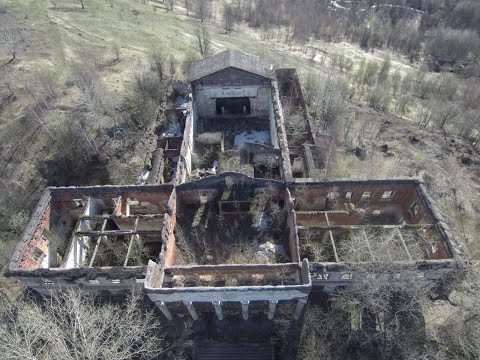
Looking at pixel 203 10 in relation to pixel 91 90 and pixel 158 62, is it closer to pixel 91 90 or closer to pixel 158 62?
pixel 158 62

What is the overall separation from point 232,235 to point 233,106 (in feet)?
61.9

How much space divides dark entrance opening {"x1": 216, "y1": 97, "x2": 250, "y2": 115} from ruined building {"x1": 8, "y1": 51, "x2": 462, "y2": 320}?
717cm

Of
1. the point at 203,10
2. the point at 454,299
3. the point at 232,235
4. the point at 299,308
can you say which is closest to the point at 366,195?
the point at 454,299

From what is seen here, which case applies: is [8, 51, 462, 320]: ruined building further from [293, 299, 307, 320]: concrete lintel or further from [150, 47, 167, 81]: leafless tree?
[150, 47, 167, 81]: leafless tree

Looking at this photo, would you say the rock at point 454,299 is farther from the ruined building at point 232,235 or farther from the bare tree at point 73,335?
the bare tree at point 73,335

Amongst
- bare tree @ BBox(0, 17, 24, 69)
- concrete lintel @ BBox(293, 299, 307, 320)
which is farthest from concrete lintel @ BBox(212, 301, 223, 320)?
bare tree @ BBox(0, 17, 24, 69)

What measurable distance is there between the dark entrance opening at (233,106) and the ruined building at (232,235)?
7.17 m

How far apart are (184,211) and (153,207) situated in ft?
8.91

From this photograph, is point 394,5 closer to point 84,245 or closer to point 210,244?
point 210,244

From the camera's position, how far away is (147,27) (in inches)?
2453

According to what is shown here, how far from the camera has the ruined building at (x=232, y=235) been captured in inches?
834

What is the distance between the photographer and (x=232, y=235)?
2695 cm

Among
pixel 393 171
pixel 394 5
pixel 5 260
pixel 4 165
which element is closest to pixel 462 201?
pixel 393 171

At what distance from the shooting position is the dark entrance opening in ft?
130
